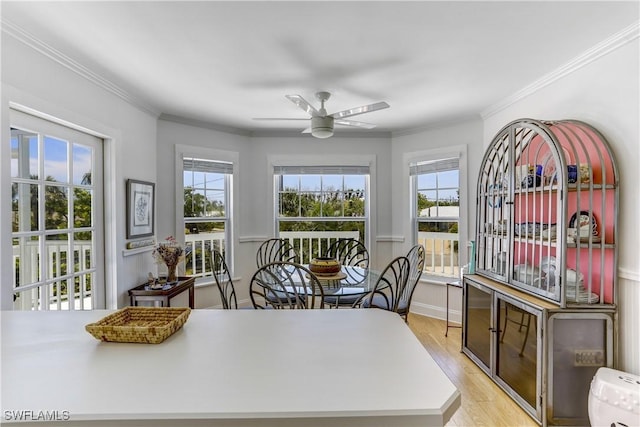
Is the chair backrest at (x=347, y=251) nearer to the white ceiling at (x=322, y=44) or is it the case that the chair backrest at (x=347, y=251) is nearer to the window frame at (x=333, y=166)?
the window frame at (x=333, y=166)

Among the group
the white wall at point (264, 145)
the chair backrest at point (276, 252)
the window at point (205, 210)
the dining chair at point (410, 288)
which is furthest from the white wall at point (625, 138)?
the window at point (205, 210)

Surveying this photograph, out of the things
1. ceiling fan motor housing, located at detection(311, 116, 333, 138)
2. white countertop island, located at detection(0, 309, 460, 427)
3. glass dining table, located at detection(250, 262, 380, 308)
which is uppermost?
ceiling fan motor housing, located at detection(311, 116, 333, 138)

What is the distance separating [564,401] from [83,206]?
3.75m

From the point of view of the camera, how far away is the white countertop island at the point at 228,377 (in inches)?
28.4

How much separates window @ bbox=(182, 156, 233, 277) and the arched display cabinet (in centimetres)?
314

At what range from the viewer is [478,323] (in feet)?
9.47

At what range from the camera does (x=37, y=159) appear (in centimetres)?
223

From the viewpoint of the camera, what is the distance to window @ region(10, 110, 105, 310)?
209 cm

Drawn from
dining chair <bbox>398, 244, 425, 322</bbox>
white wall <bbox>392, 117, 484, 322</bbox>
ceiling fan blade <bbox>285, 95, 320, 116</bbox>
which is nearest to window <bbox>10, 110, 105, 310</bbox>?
ceiling fan blade <bbox>285, 95, 320, 116</bbox>

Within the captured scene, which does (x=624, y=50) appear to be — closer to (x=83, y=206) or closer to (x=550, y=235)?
(x=550, y=235)

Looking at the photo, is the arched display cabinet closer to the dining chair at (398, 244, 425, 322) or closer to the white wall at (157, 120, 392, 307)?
the dining chair at (398, 244, 425, 322)

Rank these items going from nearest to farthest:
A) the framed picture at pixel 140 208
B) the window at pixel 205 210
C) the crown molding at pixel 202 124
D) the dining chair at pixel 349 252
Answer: the framed picture at pixel 140 208 → the crown molding at pixel 202 124 → the window at pixel 205 210 → the dining chair at pixel 349 252

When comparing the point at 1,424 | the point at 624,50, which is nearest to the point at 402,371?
the point at 1,424

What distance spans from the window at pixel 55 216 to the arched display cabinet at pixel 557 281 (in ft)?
10.8
